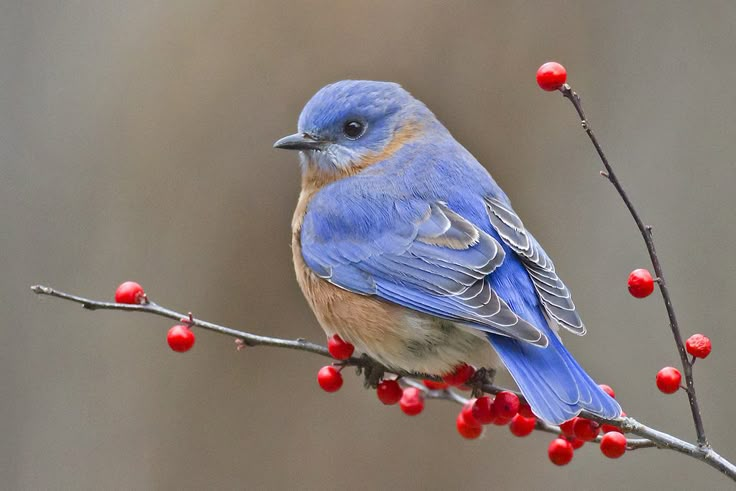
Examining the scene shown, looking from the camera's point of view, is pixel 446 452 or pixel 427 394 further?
pixel 446 452

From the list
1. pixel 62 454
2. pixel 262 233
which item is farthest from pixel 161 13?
pixel 62 454

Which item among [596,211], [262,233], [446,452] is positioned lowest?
[446,452]

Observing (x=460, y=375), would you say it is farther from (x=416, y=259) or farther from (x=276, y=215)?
(x=276, y=215)

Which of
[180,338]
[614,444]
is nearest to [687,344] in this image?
[614,444]

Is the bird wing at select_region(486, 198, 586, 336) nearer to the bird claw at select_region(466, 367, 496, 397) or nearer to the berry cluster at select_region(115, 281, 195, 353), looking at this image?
the bird claw at select_region(466, 367, 496, 397)

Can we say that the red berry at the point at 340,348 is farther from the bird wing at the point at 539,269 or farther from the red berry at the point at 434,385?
the bird wing at the point at 539,269

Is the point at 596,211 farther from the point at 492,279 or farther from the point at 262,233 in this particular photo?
the point at 492,279
